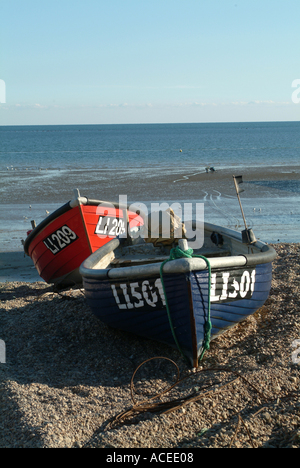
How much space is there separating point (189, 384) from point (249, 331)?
1.48 meters

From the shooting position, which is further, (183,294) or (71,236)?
(71,236)

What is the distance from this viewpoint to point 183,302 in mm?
4484

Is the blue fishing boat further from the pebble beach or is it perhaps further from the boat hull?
the pebble beach

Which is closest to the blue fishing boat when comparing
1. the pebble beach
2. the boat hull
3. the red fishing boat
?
the boat hull

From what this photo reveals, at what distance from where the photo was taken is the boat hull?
449cm

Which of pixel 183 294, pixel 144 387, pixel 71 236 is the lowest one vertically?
pixel 144 387

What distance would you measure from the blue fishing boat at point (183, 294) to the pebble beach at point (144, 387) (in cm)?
34

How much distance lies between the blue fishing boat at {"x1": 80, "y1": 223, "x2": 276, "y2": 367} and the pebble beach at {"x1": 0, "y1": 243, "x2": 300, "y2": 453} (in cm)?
34

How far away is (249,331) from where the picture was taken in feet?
18.3

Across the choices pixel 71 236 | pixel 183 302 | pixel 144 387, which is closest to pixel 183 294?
pixel 183 302

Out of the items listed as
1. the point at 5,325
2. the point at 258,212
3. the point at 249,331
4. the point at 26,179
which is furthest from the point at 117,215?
the point at 26,179

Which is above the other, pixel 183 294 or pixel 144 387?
pixel 183 294

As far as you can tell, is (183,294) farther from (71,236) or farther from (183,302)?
(71,236)

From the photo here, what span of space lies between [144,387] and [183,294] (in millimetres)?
1047
